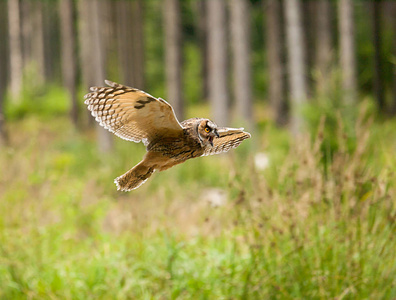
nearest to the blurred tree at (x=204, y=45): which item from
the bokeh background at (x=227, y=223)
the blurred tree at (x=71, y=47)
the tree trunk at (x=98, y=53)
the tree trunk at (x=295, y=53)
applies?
the blurred tree at (x=71, y=47)

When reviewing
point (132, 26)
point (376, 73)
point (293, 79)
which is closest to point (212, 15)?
point (293, 79)

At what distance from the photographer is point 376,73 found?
51.1ft

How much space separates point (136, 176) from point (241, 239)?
3301mm

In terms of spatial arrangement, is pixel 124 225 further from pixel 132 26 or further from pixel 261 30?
pixel 261 30

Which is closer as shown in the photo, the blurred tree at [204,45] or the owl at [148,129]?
the owl at [148,129]

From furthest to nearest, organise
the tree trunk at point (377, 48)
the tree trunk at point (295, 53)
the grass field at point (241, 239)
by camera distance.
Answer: the tree trunk at point (377, 48) → the tree trunk at point (295, 53) → the grass field at point (241, 239)

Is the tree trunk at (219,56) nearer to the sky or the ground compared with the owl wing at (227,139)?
nearer to the ground

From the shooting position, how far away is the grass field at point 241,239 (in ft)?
10.8

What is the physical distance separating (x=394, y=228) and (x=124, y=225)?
100 inches

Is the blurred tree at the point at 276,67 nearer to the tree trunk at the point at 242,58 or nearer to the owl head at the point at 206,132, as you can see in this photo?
the tree trunk at the point at 242,58

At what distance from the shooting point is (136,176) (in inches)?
29.2

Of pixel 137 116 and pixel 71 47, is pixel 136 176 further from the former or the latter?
pixel 71 47

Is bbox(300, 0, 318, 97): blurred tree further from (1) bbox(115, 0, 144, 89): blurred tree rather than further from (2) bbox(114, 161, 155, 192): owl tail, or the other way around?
(2) bbox(114, 161, 155, 192): owl tail

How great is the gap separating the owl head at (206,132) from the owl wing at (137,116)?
0.17 feet
